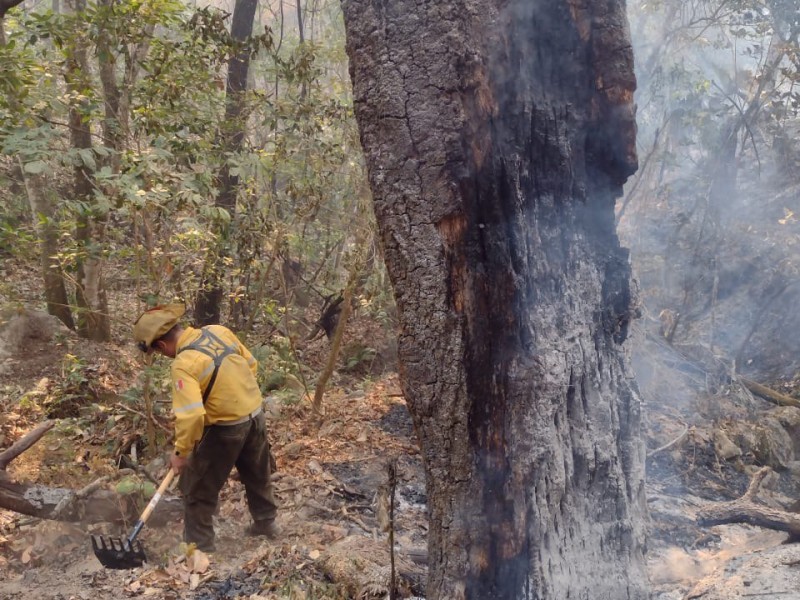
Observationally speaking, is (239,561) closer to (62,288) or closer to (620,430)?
(620,430)

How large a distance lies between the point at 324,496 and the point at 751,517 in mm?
3017

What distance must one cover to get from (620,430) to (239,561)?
2.77 metres

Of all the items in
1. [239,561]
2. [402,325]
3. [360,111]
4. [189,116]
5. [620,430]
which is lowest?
[239,561]

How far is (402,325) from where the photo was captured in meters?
2.39

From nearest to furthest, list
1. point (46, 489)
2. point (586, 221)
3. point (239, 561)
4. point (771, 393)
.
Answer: point (586, 221) < point (239, 561) < point (46, 489) < point (771, 393)

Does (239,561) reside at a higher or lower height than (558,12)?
lower


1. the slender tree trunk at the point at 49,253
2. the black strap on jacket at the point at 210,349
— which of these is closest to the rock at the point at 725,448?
the black strap on jacket at the point at 210,349

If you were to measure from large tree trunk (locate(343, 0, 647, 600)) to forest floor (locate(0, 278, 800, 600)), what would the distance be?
62cm

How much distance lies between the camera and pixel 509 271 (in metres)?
2.25

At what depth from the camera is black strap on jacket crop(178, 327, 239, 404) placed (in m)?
4.06

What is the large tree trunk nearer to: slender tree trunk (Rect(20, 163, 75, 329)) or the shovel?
the shovel

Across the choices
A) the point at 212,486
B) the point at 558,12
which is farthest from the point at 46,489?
the point at 558,12

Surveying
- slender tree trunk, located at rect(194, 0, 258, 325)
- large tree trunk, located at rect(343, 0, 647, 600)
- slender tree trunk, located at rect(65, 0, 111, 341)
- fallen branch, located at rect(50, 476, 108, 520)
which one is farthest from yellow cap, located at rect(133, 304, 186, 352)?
large tree trunk, located at rect(343, 0, 647, 600)

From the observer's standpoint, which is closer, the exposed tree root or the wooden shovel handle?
the wooden shovel handle
